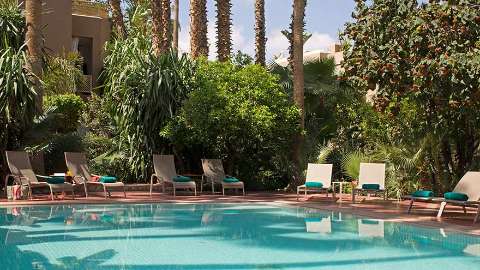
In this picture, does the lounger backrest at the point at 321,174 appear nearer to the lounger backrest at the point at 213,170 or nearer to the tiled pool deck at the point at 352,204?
the tiled pool deck at the point at 352,204

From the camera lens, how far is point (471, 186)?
11.1 m

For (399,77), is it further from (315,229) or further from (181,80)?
(181,80)

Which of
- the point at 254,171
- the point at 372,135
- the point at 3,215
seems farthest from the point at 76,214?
the point at 372,135

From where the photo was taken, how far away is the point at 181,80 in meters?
17.2

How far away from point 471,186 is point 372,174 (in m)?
2.91

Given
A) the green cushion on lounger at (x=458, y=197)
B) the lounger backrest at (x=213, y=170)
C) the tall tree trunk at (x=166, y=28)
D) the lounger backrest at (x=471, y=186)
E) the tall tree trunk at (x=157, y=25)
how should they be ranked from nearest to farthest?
the green cushion on lounger at (x=458, y=197) → the lounger backrest at (x=471, y=186) → the lounger backrest at (x=213, y=170) → the tall tree trunk at (x=157, y=25) → the tall tree trunk at (x=166, y=28)

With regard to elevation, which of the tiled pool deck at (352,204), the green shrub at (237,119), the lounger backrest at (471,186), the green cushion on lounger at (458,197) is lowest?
the tiled pool deck at (352,204)

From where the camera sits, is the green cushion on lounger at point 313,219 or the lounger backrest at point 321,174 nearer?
the green cushion on lounger at point 313,219

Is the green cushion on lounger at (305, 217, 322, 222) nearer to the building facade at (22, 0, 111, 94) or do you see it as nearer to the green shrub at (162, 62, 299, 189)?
the green shrub at (162, 62, 299, 189)

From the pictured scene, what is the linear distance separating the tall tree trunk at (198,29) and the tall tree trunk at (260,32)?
7.89ft

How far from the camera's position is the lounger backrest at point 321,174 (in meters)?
14.1

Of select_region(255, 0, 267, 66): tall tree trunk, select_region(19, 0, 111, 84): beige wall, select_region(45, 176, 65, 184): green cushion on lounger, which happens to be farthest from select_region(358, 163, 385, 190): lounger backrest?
select_region(19, 0, 111, 84): beige wall

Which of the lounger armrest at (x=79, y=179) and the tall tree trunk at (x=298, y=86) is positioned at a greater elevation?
the tall tree trunk at (x=298, y=86)

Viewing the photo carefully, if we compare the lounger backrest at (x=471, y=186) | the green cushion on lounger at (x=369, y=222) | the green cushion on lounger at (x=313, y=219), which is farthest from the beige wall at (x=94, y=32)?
the lounger backrest at (x=471, y=186)
